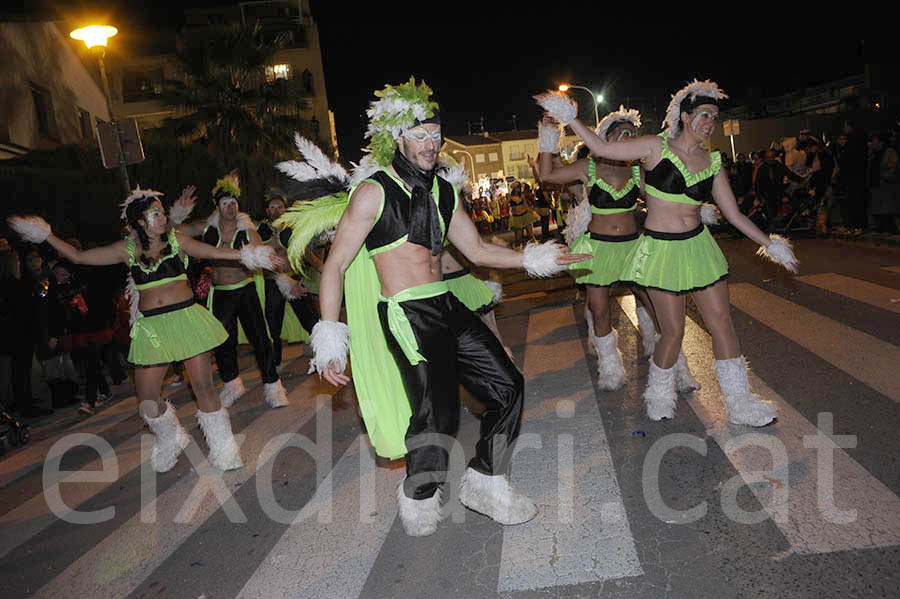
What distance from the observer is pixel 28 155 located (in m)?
15.7

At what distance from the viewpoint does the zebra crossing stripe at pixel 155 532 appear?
3834mm

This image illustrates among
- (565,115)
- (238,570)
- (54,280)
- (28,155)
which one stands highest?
(28,155)

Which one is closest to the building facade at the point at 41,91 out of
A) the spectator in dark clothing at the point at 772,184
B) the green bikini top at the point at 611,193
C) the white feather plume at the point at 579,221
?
the white feather plume at the point at 579,221

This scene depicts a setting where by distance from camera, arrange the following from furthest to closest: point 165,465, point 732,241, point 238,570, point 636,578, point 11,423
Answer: point 732,241, point 11,423, point 165,465, point 238,570, point 636,578

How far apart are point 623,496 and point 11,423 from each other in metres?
6.40

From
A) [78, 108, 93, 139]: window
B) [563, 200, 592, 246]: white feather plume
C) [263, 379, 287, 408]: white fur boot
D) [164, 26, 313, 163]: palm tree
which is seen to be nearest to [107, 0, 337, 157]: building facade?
[164, 26, 313, 163]: palm tree

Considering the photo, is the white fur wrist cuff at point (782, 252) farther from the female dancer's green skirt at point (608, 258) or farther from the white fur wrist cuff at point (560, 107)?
the white fur wrist cuff at point (560, 107)

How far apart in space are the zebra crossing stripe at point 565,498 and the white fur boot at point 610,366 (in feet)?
0.57

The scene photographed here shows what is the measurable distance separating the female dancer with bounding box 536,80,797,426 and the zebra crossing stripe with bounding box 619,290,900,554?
214mm

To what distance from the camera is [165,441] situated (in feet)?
18.3

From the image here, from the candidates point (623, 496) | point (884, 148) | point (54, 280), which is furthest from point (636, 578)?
point (884, 148)

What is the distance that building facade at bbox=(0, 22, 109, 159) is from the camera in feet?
49.3

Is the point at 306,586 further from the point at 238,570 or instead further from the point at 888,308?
the point at 888,308

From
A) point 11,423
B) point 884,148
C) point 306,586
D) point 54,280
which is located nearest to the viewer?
point 306,586
